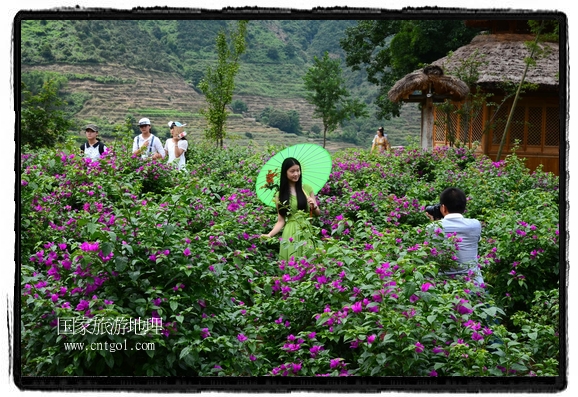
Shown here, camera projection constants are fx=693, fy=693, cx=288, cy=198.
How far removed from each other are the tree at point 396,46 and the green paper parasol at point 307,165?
593 cm

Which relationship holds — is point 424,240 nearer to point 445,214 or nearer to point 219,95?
point 445,214

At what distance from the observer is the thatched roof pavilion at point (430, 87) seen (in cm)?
1283

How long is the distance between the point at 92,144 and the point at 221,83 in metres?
3.38

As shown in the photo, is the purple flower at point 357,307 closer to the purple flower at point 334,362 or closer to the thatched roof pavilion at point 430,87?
the purple flower at point 334,362

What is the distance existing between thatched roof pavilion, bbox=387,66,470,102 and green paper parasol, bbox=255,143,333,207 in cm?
769

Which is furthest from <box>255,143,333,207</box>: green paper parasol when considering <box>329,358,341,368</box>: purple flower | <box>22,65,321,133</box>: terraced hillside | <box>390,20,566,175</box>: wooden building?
<box>390,20,566,175</box>: wooden building

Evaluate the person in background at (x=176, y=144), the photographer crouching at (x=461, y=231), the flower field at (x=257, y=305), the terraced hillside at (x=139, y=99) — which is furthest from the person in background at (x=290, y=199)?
the person in background at (x=176, y=144)

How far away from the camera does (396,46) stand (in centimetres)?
1602

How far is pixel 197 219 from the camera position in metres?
4.99

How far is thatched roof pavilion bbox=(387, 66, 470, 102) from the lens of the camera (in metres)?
12.8

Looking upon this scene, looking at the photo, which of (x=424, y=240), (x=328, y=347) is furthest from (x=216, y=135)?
(x=328, y=347)

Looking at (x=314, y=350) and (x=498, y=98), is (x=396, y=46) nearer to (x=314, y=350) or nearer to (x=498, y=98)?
(x=498, y=98)

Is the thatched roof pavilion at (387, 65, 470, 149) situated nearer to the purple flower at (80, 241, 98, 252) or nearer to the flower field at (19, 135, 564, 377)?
the flower field at (19, 135, 564, 377)

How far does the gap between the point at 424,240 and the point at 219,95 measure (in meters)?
6.57
